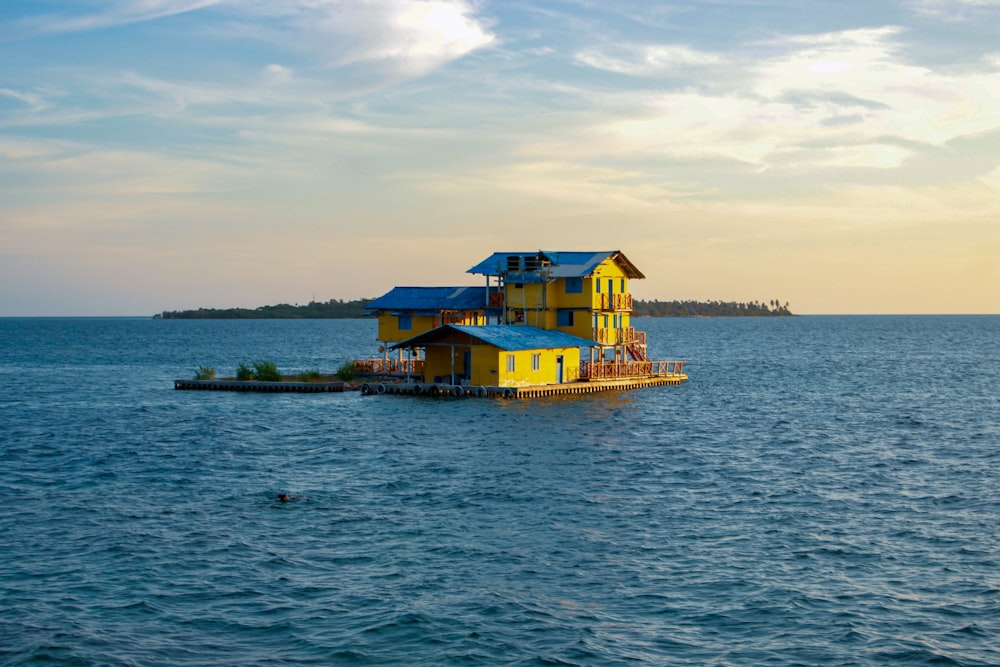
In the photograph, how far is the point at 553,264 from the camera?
244 ft

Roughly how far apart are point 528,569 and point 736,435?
2897 cm

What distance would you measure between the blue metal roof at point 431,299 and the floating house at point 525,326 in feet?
0.24

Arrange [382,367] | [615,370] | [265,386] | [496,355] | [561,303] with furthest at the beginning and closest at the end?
[382,367], [615,370], [561,303], [265,386], [496,355]

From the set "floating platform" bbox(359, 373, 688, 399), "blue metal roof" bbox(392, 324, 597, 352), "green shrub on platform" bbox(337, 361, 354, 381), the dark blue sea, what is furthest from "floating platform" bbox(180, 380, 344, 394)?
the dark blue sea

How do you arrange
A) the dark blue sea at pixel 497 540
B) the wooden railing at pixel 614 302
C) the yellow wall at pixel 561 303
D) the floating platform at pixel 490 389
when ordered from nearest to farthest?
the dark blue sea at pixel 497 540 → the floating platform at pixel 490 389 → the yellow wall at pixel 561 303 → the wooden railing at pixel 614 302

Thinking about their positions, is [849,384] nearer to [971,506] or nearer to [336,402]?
[336,402]

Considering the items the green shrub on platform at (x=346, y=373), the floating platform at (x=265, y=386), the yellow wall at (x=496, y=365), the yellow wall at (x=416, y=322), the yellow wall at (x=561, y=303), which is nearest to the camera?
the yellow wall at (x=496, y=365)

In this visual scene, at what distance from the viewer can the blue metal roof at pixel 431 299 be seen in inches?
2943

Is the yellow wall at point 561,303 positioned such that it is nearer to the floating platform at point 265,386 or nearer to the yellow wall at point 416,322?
the yellow wall at point 416,322

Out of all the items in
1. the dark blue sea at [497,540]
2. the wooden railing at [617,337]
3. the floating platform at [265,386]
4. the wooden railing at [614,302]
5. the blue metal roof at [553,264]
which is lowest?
the dark blue sea at [497,540]

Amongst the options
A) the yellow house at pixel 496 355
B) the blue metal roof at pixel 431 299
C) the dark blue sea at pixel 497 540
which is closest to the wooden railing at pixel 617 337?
the yellow house at pixel 496 355

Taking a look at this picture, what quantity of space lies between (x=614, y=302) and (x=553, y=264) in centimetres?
529

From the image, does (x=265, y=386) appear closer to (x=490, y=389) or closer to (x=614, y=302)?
(x=490, y=389)

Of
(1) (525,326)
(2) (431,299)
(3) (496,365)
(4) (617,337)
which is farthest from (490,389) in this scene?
(4) (617,337)
